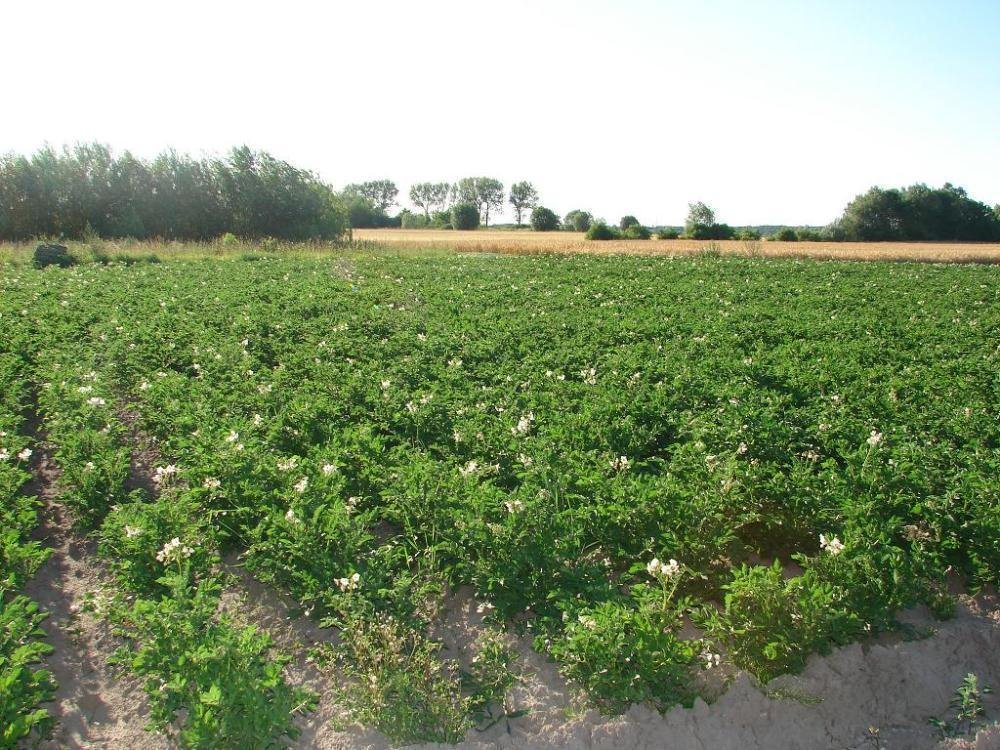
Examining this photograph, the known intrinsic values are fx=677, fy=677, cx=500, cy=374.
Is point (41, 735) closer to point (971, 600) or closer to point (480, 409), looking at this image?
point (480, 409)

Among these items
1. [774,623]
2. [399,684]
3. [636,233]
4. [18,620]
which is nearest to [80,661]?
[18,620]

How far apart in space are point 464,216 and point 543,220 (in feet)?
32.3

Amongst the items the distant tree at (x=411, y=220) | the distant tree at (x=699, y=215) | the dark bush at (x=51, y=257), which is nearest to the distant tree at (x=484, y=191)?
the distant tree at (x=411, y=220)

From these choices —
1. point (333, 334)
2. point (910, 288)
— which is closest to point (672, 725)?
point (333, 334)

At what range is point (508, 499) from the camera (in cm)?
452

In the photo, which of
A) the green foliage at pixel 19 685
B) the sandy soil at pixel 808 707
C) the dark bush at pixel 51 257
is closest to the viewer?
the green foliage at pixel 19 685

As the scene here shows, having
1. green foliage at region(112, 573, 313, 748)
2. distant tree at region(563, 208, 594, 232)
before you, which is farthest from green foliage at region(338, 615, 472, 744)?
distant tree at region(563, 208, 594, 232)

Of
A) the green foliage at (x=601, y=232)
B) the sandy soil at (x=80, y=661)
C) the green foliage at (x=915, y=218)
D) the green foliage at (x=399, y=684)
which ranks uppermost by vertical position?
the green foliage at (x=915, y=218)

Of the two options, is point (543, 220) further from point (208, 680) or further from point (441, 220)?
point (208, 680)

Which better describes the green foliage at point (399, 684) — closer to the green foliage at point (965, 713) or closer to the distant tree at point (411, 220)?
the green foliage at point (965, 713)

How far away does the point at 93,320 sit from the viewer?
12.4 metres

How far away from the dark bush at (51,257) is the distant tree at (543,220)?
60.9 metres

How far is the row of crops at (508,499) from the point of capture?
3588mm

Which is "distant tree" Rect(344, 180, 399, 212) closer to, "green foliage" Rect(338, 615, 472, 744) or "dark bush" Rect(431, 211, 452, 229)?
"dark bush" Rect(431, 211, 452, 229)
